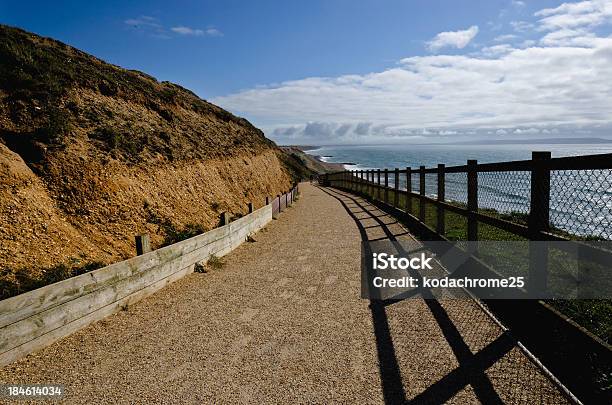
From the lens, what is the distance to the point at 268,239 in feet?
37.6

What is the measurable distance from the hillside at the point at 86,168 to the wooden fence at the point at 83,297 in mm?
901

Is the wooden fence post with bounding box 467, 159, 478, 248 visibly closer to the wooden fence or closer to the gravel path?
the gravel path

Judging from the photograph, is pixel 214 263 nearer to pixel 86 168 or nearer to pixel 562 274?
pixel 86 168

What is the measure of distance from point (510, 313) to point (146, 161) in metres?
9.40

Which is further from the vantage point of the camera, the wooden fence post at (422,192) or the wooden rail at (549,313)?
the wooden fence post at (422,192)

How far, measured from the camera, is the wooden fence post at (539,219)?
4.25 meters

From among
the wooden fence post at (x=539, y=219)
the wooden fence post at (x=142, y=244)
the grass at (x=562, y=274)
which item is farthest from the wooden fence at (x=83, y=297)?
the grass at (x=562, y=274)

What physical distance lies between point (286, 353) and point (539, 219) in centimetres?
325

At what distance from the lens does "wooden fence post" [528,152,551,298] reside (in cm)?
425

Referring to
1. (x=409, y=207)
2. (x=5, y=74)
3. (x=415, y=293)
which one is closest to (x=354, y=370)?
(x=415, y=293)

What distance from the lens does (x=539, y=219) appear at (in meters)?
4.33

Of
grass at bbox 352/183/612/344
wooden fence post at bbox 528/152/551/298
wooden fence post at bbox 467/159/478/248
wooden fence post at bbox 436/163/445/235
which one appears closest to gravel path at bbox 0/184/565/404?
wooden fence post at bbox 528/152/551/298

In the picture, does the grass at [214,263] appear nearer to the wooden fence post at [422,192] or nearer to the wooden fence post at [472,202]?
the wooden fence post at [472,202]

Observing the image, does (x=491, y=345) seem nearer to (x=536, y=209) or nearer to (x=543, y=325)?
(x=543, y=325)
